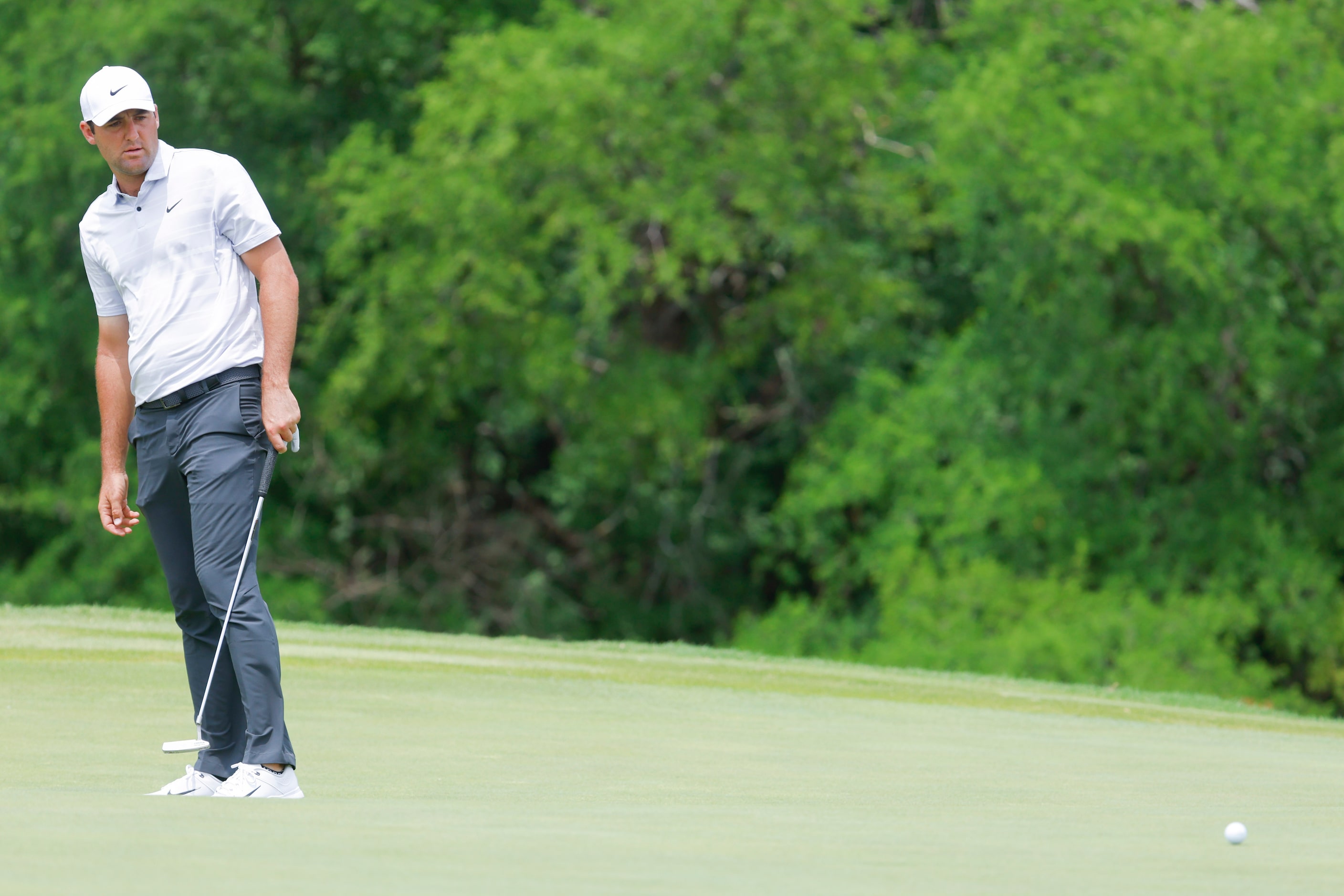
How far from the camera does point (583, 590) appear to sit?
91.9 feet

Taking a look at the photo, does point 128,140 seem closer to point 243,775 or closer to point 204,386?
point 204,386

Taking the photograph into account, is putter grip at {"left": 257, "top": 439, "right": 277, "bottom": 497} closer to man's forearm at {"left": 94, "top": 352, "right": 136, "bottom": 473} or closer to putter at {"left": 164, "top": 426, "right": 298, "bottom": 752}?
putter at {"left": 164, "top": 426, "right": 298, "bottom": 752}

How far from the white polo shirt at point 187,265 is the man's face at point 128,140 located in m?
0.04

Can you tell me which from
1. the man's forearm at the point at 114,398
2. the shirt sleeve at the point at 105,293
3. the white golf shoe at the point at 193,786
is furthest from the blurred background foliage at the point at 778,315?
the white golf shoe at the point at 193,786

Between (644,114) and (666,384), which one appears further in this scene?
(666,384)

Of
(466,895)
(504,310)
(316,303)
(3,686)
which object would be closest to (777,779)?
(466,895)

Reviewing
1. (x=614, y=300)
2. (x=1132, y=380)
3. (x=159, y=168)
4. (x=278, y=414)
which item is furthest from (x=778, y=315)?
Answer: (x=278, y=414)

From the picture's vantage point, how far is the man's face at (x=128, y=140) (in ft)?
18.6

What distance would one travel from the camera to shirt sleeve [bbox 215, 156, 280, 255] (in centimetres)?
571

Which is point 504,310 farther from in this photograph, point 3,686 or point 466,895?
point 466,895

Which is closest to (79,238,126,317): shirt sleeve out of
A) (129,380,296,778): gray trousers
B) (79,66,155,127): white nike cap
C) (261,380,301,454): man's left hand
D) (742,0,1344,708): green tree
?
(129,380,296,778): gray trousers

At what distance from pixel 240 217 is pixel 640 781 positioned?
1966 millimetres

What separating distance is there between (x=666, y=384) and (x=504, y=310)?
8.58 feet

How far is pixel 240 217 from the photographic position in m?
5.71
